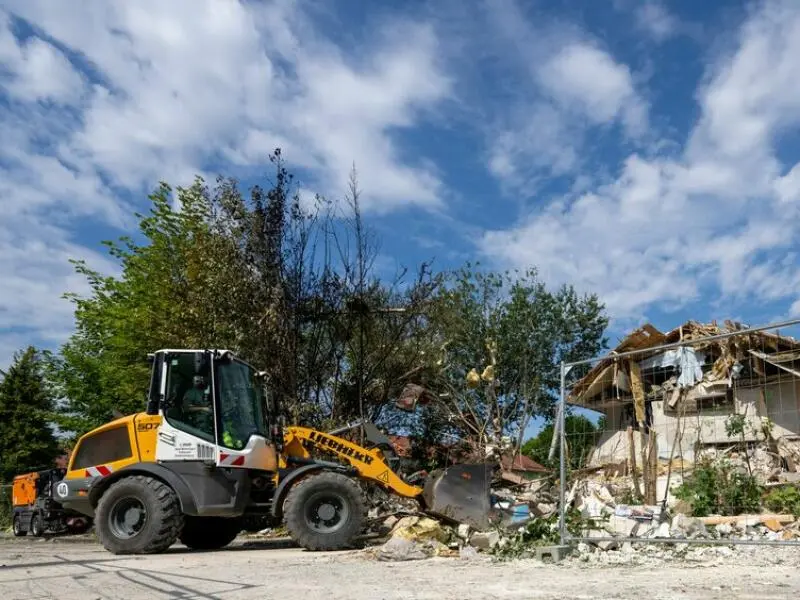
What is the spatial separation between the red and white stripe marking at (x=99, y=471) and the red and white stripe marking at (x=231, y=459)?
1.79 m

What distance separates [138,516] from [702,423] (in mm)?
8306

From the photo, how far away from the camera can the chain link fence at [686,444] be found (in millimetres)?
9266

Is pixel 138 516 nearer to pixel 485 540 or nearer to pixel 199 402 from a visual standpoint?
pixel 199 402

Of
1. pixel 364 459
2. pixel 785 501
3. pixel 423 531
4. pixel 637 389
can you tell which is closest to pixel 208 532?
pixel 364 459

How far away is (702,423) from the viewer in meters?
10.8

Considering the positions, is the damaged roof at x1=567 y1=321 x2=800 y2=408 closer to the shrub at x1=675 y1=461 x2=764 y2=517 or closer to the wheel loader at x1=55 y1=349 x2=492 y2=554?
the shrub at x1=675 y1=461 x2=764 y2=517

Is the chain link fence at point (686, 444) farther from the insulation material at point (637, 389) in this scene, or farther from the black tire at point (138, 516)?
the black tire at point (138, 516)

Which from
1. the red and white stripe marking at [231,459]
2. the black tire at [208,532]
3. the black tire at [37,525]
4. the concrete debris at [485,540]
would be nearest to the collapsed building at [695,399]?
the concrete debris at [485,540]

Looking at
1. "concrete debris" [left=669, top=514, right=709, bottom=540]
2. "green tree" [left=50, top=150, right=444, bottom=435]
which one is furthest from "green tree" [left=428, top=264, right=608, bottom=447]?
"concrete debris" [left=669, top=514, right=709, bottom=540]

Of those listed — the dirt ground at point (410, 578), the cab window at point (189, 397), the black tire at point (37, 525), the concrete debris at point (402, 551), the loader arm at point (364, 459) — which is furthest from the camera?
the black tire at point (37, 525)

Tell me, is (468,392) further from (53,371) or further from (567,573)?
(567,573)

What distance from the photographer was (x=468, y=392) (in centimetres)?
2734

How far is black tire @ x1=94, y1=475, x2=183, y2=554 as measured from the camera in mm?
A: 10547

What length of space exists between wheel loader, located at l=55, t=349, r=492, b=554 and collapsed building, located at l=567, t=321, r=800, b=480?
207 centimetres
